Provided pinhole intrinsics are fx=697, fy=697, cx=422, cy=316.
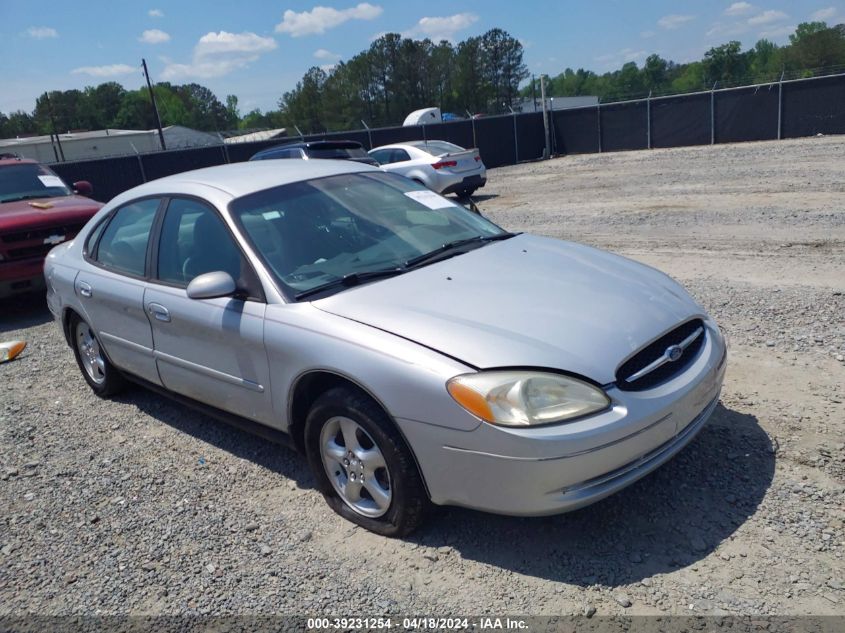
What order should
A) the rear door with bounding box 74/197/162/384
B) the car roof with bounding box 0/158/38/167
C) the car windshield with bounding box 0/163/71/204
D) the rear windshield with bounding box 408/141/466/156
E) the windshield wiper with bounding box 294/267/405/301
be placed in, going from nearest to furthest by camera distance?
the windshield wiper with bounding box 294/267/405/301, the rear door with bounding box 74/197/162/384, the car windshield with bounding box 0/163/71/204, the car roof with bounding box 0/158/38/167, the rear windshield with bounding box 408/141/466/156

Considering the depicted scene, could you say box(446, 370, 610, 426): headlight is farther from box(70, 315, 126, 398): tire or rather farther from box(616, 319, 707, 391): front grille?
box(70, 315, 126, 398): tire

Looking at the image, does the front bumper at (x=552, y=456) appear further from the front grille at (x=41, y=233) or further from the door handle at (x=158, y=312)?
the front grille at (x=41, y=233)

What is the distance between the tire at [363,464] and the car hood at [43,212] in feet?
20.8

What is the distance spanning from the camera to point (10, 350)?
22.6 feet

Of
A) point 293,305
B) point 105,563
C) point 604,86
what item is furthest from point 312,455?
point 604,86

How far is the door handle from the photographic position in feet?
13.3

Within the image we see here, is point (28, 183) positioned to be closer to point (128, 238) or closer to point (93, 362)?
point (93, 362)

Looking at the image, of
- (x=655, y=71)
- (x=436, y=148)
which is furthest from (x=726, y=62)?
(x=436, y=148)

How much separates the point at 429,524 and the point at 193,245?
2097mm

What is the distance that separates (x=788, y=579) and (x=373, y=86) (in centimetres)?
8836

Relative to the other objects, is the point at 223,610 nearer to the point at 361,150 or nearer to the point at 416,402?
the point at 416,402

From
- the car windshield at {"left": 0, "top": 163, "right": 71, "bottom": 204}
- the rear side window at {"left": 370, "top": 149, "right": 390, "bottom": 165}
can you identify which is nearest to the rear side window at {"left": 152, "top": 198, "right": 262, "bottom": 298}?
the car windshield at {"left": 0, "top": 163, "right": 71, "bottom": 204}

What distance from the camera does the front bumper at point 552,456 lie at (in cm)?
265

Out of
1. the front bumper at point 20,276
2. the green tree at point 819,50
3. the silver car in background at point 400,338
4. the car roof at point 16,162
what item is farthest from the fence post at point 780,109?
the green tree at point 819,50
